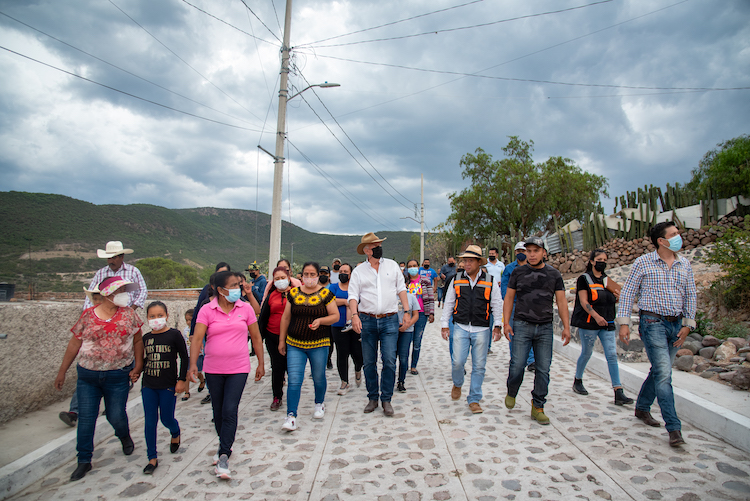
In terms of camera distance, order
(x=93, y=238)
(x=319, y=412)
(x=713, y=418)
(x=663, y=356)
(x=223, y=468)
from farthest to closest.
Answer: (x=93, y=238) < (x=319, y=412) < (x=713, y=418) < (x=663, y=356) < (x=223, y=468)

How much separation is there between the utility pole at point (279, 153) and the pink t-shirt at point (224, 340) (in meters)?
7.28

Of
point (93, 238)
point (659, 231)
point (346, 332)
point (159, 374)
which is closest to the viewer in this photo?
point (159, 374)

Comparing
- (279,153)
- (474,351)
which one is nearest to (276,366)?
(474,351)

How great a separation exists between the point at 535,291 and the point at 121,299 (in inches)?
164

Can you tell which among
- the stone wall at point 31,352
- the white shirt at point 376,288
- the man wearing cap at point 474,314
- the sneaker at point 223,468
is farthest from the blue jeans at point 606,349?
the stone wall at point 31,352

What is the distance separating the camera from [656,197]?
17.2 m

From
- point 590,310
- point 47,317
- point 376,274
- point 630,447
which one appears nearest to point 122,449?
point 47,317

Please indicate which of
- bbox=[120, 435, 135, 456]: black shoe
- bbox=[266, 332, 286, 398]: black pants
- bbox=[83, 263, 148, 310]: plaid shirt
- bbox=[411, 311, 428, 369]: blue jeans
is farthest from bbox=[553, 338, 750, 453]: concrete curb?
bbox=[83, 263, 148, 310]: plaid shirt

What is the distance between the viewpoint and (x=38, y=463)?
3578mm

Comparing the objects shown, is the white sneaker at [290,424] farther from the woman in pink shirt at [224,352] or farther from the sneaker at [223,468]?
the sneaker at [223,468]

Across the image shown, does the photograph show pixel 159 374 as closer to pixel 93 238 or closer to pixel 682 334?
pixel 682 334

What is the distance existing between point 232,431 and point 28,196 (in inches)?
2120

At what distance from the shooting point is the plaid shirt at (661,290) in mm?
3971

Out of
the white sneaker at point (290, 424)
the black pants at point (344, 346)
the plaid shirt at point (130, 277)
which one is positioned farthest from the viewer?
the black pants at point (344, 346)
